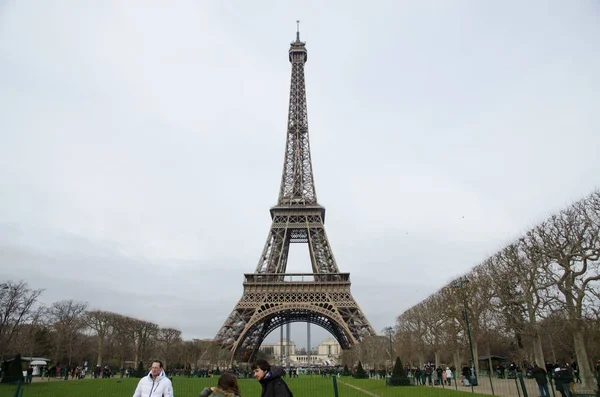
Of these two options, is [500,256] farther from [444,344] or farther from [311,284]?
[311,284]

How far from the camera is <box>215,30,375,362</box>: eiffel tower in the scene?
51.2 m

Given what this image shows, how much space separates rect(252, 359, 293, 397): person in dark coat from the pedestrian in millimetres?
402

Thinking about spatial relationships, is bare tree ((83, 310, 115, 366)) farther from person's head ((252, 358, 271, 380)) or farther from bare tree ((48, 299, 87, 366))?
person's head ((252, 358, 271, 380))

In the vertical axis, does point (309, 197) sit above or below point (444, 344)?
above

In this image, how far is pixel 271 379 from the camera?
19.4 ft

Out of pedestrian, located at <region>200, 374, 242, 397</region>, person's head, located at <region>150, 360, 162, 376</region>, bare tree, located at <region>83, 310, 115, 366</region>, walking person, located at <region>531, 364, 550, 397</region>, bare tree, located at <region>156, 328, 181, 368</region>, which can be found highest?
bare tree, located at <region>83, 310, 115, 366</region>

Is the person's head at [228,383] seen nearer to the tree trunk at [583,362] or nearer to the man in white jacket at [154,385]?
the man in white jacket at [154,385]

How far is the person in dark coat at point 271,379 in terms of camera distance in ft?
19.1

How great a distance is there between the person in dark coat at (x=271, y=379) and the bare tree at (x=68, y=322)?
59738mm

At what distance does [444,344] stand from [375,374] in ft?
31.9

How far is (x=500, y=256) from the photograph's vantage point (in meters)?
31.9

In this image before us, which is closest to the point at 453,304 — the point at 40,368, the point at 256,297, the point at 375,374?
the point at 375,374

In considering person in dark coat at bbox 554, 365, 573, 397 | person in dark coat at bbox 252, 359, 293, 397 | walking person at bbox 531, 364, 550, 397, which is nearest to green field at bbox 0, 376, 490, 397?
walking person at bbox 531, 364, 550, 397

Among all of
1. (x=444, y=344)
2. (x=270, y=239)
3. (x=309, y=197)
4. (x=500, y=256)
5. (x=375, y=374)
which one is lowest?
(x=375, y=374)
